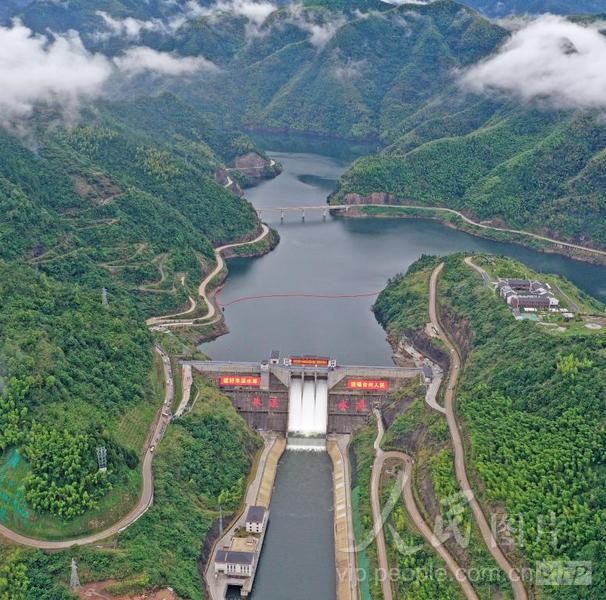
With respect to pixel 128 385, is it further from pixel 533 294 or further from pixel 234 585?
pixel 533 294

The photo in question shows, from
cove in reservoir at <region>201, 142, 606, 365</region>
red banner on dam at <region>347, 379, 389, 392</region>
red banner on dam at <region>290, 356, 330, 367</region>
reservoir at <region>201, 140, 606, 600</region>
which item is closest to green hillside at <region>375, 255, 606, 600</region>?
red banner on dam at <region>347, 379, 389, 392</region>

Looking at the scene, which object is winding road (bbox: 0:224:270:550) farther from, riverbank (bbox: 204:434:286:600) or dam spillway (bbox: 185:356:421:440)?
riverbank (bbox: 204:434:286:600)

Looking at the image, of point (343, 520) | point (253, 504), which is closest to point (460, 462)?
point (343, 520)

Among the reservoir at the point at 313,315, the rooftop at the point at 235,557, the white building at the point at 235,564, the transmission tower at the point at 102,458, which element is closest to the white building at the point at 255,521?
the reservoir at the point at 313,315

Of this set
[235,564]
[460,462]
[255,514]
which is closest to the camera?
[235,564]

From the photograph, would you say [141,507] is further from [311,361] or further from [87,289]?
[87,289]

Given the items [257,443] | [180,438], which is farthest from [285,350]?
[180,438]
